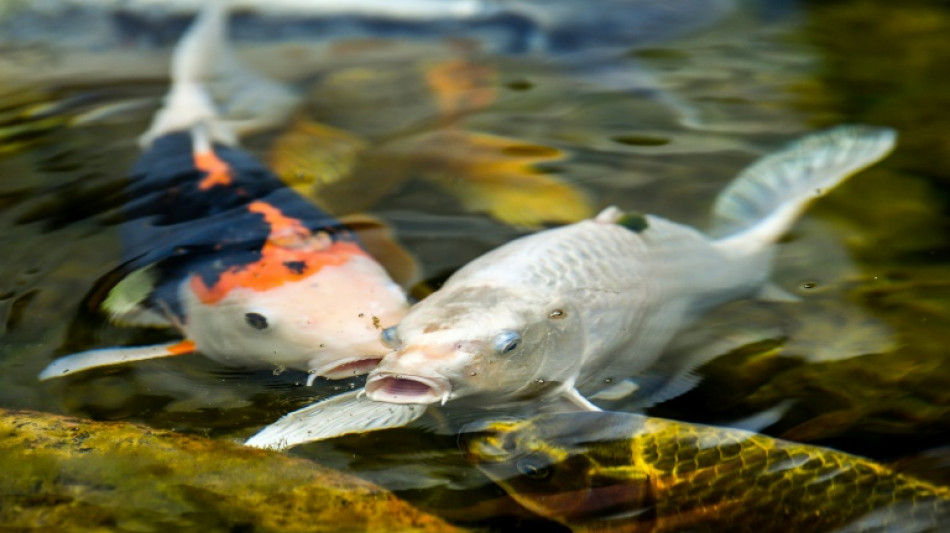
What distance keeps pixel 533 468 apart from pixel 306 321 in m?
0.91

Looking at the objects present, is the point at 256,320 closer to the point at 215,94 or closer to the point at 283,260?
the point at 283,260

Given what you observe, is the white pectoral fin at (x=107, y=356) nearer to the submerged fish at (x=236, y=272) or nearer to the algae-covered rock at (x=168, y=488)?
the submerged fish at (x=236, y=272)

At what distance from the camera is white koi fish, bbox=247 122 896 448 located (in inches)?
95.8

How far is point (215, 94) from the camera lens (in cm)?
501

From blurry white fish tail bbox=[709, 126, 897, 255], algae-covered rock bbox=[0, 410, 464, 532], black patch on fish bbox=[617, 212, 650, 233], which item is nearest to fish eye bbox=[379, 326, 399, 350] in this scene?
algae-covered rock bbox=[0, 410, 464, 532]

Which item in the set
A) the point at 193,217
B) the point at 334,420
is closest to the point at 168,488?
the point at 334,420

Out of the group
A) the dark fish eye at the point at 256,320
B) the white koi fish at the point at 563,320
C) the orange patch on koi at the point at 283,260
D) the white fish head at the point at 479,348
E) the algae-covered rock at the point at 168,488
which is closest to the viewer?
the algae-covered rock at the point at 168,488

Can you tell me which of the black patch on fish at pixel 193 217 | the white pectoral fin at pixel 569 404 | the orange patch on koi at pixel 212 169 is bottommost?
the white pectoral fin at pixel 569 404

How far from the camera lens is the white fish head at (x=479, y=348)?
230cm

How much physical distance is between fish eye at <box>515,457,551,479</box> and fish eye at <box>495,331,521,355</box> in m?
0.29

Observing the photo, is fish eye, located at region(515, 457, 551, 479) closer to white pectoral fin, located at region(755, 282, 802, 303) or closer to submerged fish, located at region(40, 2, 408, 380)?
submerged fish, located at region(40, 2, 408, 380)

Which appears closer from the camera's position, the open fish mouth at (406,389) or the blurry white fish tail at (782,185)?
the open fish mouth at (406,389)

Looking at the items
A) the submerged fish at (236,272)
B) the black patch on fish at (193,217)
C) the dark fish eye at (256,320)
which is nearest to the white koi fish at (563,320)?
the submerged fish at (236,272)

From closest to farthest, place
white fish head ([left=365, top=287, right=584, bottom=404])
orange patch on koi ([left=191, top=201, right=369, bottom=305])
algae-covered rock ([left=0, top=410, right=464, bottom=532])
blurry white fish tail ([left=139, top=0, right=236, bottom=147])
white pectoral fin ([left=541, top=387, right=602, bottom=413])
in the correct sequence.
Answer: algae-covered rock ([left=0, top=410, right=464, bottom=532]) < white fish head ([left=365, top=287, right=584, bottom=404]) < white pectoral fin ([left=541, top=387, right=602, bottom=413]) < orange patch on koi ([left=191, top=201, right=369, bottom=305]) < blurry white fish tail ([left=139, top=0, right=236, bottom=147])
